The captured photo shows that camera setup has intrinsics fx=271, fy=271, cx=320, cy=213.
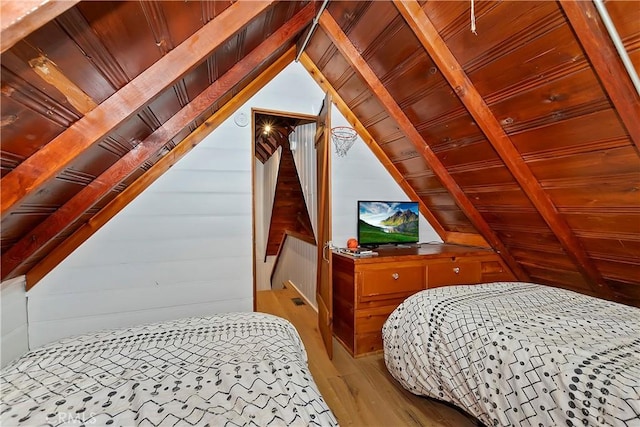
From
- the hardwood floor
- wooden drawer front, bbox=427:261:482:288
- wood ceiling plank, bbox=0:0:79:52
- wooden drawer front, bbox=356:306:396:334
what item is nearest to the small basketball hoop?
wooden drawer front, bbox=427:261:482:288

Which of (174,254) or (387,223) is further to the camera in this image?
(387,223)

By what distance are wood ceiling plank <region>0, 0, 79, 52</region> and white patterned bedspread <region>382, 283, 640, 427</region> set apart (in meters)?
1.94

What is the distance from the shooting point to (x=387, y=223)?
9.62 ft

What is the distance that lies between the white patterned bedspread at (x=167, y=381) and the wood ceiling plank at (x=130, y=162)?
550 mm

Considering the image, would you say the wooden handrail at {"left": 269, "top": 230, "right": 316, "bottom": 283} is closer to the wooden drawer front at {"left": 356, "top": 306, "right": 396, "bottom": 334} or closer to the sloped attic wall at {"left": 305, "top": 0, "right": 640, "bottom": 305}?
the wooden drawer front at {"left": 356, "top": 306, "right": 396, "bottom": 334}

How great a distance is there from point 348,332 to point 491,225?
166cm

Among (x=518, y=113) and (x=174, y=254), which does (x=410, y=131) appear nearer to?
(x=518, y=113)

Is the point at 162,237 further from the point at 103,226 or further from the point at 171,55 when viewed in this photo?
the point at 171,55

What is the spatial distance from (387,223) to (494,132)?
1.39m

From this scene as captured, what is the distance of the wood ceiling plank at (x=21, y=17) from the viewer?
587 mm

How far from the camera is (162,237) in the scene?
220 cm

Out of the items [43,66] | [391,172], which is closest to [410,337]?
[391,172]

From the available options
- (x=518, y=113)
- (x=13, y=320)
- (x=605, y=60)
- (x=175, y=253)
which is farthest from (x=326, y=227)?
(x=13, y=320)

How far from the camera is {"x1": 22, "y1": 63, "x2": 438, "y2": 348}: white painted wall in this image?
1.98 meters
